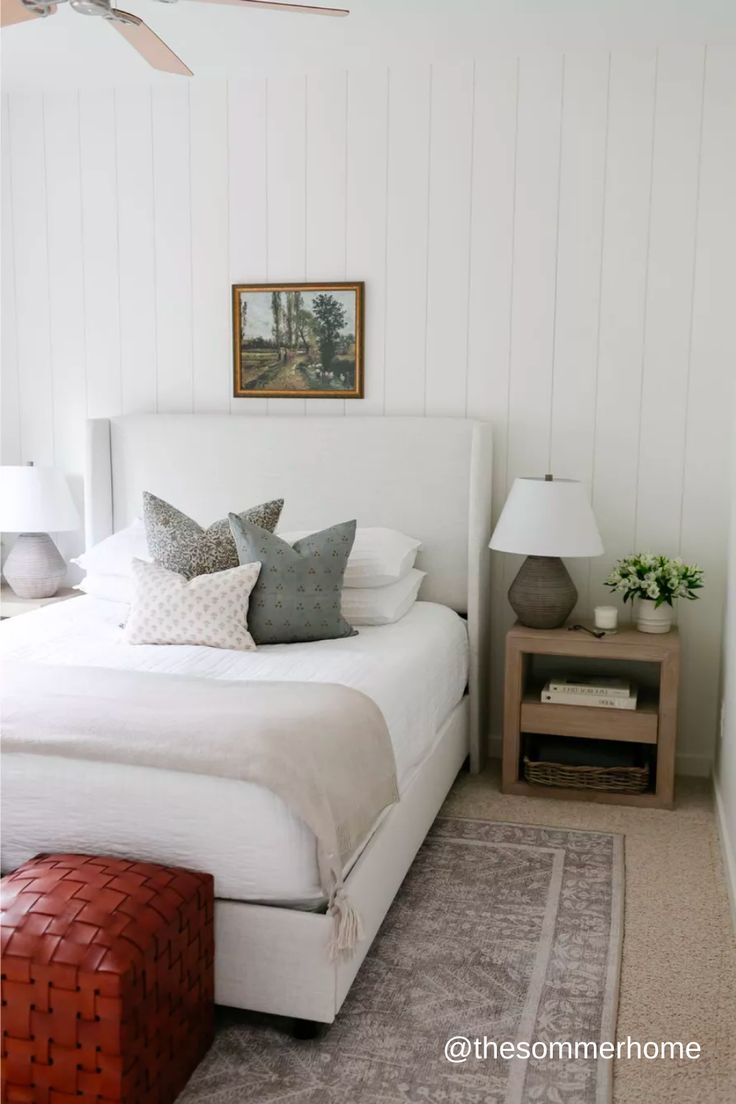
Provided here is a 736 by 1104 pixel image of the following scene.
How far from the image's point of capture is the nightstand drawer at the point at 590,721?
347 centimetres

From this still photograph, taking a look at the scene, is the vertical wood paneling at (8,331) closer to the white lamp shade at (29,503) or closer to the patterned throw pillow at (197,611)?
the white lamp shade at (29,503)

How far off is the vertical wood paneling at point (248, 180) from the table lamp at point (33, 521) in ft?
3.06

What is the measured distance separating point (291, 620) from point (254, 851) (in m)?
1.20

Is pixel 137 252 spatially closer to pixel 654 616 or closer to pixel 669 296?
pixel 669 296

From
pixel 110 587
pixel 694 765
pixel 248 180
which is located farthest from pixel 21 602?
pixel 694 765

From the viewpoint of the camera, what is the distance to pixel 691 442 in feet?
12.1

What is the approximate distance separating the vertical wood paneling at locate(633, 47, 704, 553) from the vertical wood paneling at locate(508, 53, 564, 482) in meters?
0.35

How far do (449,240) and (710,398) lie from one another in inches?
44.0

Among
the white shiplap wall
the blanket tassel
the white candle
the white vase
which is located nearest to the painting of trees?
the white shiplap wall

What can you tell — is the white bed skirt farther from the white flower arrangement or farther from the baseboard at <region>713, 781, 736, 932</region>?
the white flower arrangement

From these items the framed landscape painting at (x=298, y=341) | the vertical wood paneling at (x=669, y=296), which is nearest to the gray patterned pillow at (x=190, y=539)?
the framed landscape painting at (x=298, y=341)

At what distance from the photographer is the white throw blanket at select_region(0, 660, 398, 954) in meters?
2.10

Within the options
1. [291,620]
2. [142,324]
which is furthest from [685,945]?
[142,324]

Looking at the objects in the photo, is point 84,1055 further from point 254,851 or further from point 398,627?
point 398,627
